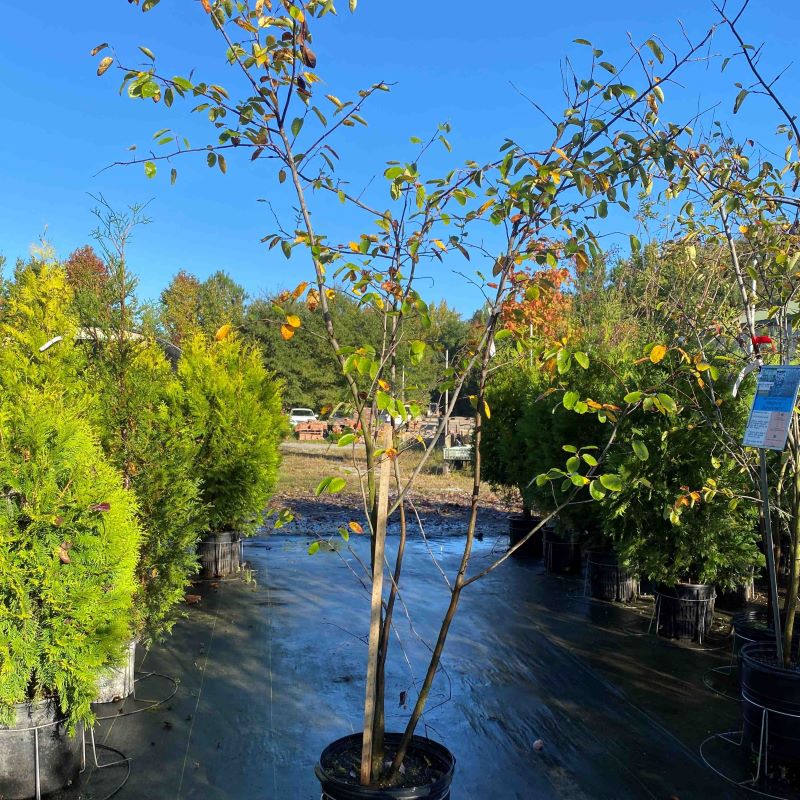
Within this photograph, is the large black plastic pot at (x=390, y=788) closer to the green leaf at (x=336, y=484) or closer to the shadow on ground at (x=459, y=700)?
the shadow on ground at (x=459, y=700)

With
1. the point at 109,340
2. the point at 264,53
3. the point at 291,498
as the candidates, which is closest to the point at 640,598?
the point at 109,340

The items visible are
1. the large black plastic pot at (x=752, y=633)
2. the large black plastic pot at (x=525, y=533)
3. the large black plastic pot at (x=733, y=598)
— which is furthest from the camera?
the large black plastic pot at (x=525, y=533)

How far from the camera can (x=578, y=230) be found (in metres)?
2.48

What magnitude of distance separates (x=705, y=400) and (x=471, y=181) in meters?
3.64

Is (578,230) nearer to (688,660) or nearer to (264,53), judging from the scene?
(264,53)

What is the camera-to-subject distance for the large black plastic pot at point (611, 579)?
6.92 metres

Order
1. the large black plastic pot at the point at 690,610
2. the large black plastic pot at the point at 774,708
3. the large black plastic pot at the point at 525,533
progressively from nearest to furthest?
the large black plastic pot at the point at 774,708 → the large black plastic pot at the point at 690,610 → the large black plastic pot at the point at 525,533

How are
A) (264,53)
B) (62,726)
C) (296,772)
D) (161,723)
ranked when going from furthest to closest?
(161,723), (296,772), (62,726), (264,53)

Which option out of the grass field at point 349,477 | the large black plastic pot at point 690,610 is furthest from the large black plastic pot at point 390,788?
the grass field at point 349,477

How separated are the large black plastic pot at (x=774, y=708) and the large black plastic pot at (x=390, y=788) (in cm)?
177

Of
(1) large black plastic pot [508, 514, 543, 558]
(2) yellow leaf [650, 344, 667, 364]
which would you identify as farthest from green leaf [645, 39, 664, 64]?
(1) large black plastic pot [508, 514, 543, 558]

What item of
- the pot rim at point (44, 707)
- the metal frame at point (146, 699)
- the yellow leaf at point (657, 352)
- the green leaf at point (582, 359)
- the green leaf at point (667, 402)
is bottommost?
the metal frame at point (146, 699)

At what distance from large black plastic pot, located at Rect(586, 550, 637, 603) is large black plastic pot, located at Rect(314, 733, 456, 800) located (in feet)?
14.8

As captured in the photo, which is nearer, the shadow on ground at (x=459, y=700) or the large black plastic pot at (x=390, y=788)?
the large black plastic pot at (x=390, y=788)
